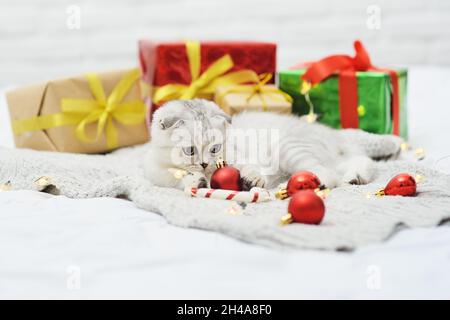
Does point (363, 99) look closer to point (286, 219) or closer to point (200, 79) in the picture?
point (200, 79)

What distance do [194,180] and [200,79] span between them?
61 cm

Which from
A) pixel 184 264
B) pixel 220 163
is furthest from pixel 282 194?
pixel 184 264

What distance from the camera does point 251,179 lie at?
1.30m

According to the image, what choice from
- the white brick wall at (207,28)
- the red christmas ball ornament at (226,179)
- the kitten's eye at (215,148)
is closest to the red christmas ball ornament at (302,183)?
the red christmas ball ornament at (226,179)

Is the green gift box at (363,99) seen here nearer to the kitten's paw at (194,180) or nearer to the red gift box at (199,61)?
the red gift box at (199,61)

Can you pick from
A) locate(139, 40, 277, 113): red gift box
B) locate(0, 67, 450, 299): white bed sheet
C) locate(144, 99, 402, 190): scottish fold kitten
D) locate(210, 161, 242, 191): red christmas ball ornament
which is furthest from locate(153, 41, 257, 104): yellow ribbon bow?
locate(0, 67, 450, 299): white bed sheet

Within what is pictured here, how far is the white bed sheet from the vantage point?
0.78 metres

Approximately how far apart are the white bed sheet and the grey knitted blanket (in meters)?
0.02

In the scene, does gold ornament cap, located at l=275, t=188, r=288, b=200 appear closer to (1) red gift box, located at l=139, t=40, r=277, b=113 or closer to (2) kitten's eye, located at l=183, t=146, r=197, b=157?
(2) kitten's eye, located at l=183, t=146, r=197, b=157

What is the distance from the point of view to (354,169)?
4.54 feet
